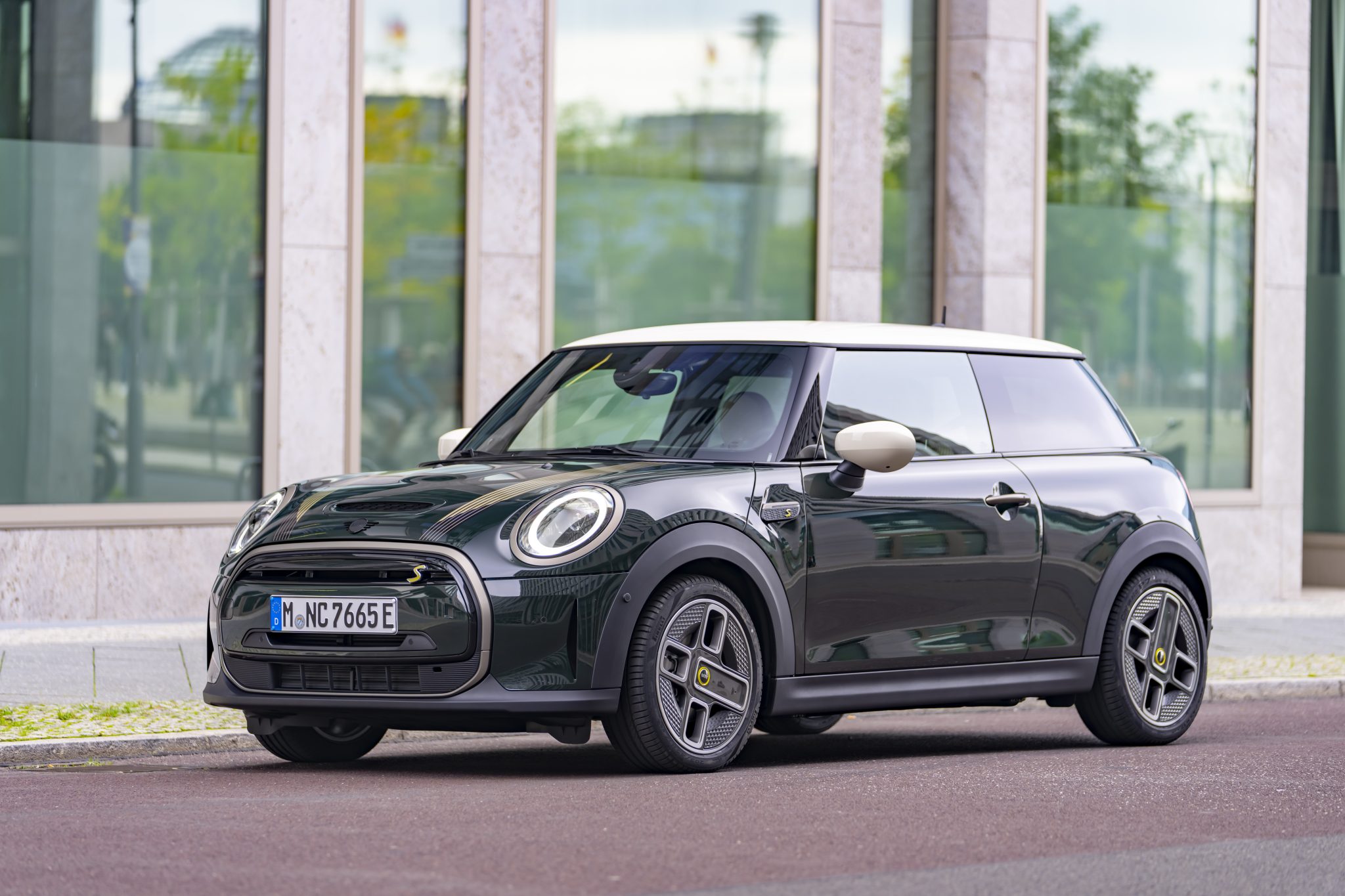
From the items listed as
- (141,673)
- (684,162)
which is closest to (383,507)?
(141,673)

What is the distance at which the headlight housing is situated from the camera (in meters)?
7.22

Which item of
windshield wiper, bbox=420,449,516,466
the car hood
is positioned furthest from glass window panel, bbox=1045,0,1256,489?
the car hood

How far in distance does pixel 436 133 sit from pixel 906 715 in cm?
620

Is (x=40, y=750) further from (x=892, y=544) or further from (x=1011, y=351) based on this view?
(x=1011, y=351)

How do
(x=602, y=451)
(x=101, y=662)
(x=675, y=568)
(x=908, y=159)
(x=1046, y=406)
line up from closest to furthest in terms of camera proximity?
(x=675, y=568), (x=602, y=451), (x=1046, y=406), (x=101, y=662), (x=908, y=159)

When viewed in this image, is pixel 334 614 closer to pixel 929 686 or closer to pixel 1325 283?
pixel 929 686

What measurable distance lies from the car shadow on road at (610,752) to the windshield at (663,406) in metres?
1.15

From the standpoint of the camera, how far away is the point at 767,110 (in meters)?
17.0

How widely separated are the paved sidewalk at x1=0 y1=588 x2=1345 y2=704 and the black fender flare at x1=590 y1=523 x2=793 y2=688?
11.5 feet

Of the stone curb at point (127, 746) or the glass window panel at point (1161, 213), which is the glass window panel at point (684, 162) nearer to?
the glass window panel at point (1161, 213)

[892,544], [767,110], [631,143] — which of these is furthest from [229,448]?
[892,544]

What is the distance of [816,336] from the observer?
8.41 meters

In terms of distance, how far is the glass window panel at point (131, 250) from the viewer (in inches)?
559

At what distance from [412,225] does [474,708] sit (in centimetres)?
861
